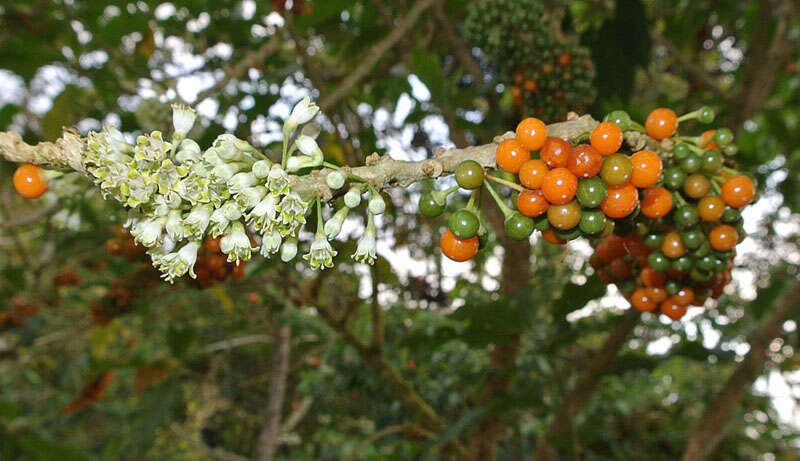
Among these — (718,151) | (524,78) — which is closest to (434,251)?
(524,78)

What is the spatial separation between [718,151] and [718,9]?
3.20 m

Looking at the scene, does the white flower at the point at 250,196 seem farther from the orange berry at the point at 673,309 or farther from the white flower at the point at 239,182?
the orange berry at the point at 673,309

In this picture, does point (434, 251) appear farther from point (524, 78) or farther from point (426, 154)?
point (524, 78)

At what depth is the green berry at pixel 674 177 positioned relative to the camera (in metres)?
0.91

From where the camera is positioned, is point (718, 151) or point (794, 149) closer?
point (718, 151)

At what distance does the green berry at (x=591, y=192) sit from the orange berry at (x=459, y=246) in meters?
0.19

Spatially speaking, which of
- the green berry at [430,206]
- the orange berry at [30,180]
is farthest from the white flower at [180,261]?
the green berry at [430,206]

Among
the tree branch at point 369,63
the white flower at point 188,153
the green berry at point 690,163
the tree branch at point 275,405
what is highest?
the tree branch at point 369,63

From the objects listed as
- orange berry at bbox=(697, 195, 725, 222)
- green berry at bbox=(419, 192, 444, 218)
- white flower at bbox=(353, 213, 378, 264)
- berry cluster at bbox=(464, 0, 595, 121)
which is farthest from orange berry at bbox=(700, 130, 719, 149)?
berry cluster at bbox=(464, 0, 595, 121)

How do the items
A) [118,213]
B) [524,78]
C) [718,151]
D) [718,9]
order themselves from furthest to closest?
[718,9]
[524,78]
[118,213]
[718,151]

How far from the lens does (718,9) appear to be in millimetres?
3371

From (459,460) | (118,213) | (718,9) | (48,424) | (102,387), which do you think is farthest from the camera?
(48,424)

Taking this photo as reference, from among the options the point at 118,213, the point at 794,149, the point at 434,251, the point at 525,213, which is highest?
the point at 794,149

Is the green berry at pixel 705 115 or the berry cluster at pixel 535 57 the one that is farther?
the berry cluster at pixel 535 57
